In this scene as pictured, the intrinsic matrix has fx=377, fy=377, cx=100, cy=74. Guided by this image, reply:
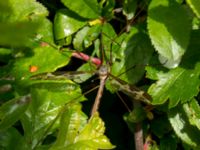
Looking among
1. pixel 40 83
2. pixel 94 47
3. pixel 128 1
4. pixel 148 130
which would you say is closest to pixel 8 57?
pixel 40 83

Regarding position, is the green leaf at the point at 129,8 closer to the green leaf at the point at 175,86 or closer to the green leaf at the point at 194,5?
the green leaf at the point at 175,86

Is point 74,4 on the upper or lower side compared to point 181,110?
upper

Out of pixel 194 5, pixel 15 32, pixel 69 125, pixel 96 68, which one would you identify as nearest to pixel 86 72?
pixel 96 68

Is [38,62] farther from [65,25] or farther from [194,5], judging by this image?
[194,5]

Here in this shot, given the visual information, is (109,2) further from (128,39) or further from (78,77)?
(78,77)

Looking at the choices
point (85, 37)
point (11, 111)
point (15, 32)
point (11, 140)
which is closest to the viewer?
point (15, 32)

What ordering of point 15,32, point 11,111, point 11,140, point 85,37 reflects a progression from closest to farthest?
point 15,32, point 11,111, point 11,140, point 85,37
